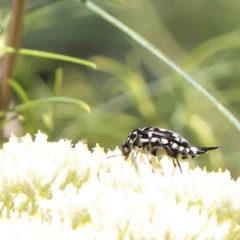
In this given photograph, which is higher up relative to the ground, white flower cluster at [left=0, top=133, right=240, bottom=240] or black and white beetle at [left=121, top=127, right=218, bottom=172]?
black and white beetle at [left=121, top=127, right=218, bottom=172]

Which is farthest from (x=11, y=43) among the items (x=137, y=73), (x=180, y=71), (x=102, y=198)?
(x=137, y=73)

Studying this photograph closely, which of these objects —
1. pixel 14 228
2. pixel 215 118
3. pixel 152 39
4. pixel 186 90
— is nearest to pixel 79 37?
pixel 152 39

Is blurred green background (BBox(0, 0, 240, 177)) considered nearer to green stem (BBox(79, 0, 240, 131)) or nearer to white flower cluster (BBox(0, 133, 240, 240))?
green stem (BBox(79, 0, 240, 131))

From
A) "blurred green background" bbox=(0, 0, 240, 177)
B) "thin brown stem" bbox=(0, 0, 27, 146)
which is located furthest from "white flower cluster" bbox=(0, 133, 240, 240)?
"blurred green background" bbox=(0, 0, 240, 177)

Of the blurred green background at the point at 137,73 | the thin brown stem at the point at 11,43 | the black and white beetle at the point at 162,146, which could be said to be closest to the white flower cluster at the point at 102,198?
the black and white beetle at the point at 162,146

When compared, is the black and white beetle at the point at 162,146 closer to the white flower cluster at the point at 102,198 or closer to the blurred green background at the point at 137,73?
the white flower cluster at the point at 102,198

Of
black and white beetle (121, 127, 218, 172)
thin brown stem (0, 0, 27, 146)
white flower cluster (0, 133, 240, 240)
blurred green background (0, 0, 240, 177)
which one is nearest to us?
white flower cluster (0, 133, 240, 240)

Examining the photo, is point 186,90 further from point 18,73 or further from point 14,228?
point 14,228
